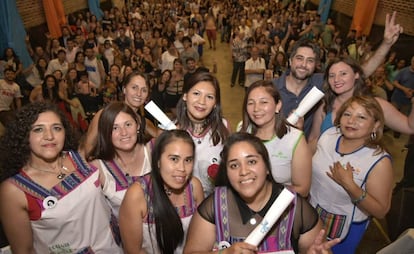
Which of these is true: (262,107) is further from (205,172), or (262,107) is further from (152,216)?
(152,216)

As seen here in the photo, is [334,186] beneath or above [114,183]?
beneath

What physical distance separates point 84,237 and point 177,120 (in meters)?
1.15

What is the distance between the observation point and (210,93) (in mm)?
2521

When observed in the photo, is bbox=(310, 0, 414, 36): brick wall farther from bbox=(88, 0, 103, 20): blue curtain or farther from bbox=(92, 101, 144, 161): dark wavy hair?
bbox=(88, 0, 103, 20): blue curtain

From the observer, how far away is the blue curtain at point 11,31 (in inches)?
291

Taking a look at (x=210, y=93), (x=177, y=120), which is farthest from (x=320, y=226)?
(x=177, y=120)

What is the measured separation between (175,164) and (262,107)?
2.52ft

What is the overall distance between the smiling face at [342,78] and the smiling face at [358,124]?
577 millimetres

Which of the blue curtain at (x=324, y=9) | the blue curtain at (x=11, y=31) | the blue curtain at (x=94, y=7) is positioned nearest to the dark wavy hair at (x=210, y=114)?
the blue curtain at (x=11, y=31)

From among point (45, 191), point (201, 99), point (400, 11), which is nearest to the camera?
point (45, 191)

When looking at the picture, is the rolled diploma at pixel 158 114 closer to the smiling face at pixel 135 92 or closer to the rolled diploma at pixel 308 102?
the smiling face at pixel 135 92

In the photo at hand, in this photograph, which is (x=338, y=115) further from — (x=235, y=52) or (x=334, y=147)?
(x=235, y=52)

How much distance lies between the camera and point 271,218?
1.54m

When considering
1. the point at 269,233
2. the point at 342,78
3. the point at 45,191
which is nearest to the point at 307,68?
the point at 342,78
